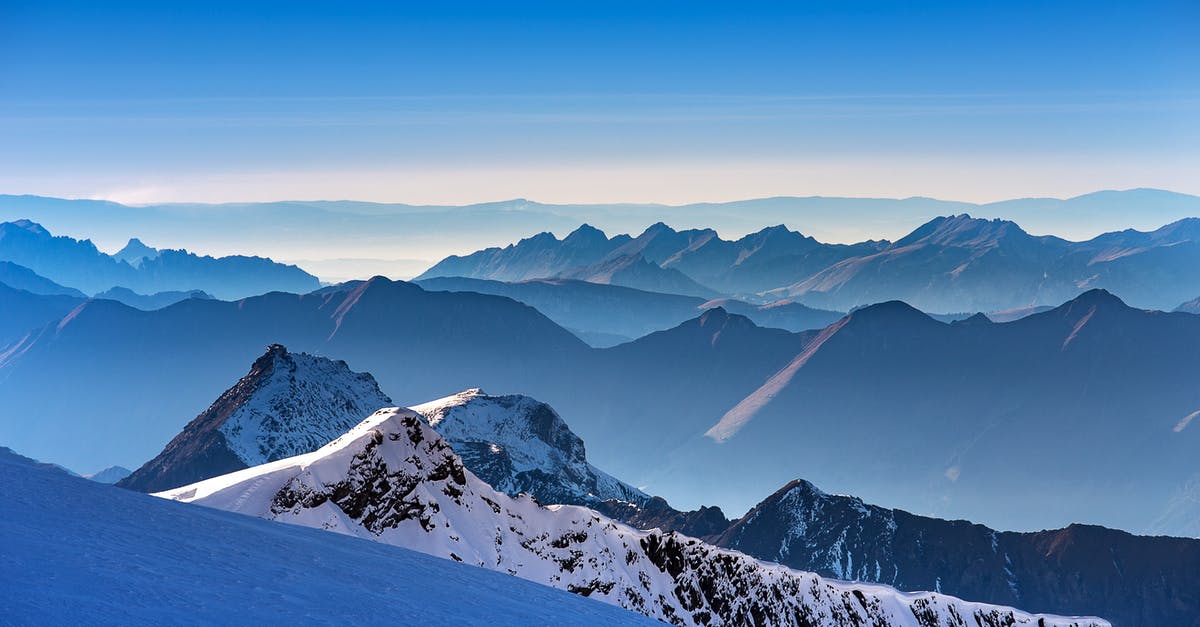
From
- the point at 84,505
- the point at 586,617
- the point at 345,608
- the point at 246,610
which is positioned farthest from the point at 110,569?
the point at 586,617

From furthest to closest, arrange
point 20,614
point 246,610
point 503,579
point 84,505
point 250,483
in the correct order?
point 250,483, point 503,579, point 84,505, point 246,610, point 20,614

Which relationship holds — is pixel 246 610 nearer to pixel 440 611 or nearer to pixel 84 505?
pixel 440 611

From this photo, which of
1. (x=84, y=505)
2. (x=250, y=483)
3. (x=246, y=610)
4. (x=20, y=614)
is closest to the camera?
(x=20, y=614)

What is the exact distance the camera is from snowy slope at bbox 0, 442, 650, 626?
42781 mm

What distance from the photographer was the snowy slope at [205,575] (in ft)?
140

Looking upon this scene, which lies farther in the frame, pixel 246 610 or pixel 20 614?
pixel 246 610

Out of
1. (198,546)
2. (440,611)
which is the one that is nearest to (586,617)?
(440,611)

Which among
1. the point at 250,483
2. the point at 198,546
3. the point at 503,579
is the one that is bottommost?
the point at 250,483

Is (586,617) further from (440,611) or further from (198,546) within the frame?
(198,546)

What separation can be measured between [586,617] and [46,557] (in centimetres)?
2721

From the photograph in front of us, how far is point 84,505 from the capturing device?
194 feet

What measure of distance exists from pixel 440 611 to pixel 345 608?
575 cm

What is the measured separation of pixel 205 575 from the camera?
4991 cm

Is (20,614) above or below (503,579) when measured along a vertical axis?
above
